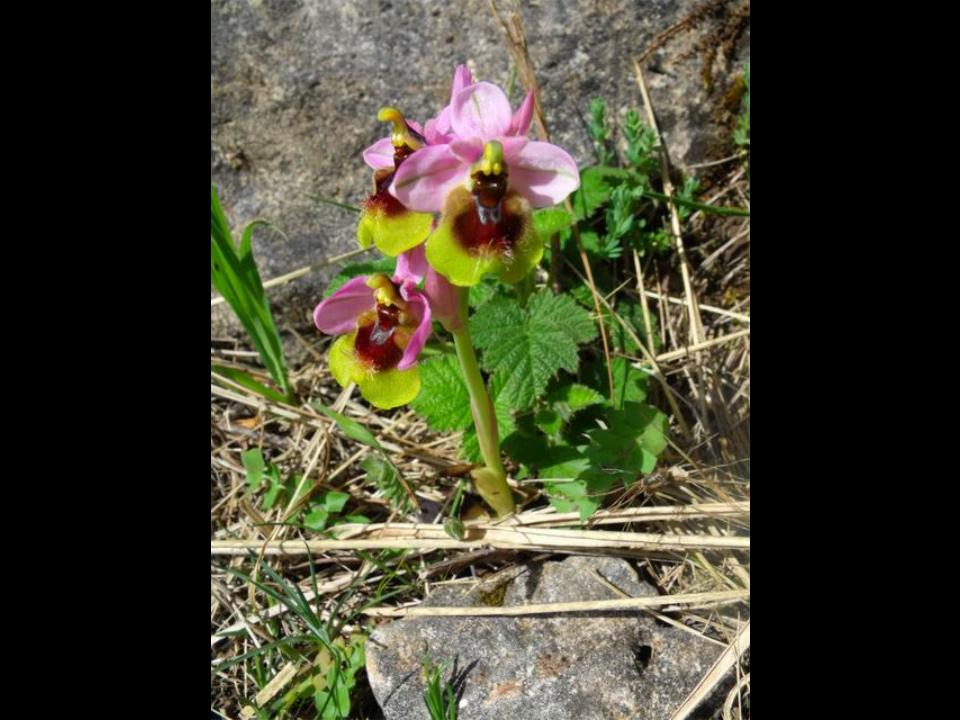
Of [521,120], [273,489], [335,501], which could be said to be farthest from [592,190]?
[273,489]

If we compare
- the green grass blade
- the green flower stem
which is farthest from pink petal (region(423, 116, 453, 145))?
the green grass blade

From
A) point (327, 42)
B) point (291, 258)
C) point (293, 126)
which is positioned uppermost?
point (327, 42)

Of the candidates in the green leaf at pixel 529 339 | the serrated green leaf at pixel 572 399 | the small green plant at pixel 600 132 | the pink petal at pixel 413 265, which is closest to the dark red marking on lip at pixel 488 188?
the pink petal at pixel 413 265

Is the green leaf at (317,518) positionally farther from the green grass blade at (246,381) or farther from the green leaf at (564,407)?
the green leaf at (564,407)

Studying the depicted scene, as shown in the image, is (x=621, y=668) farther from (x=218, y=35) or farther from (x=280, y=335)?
(x=218, y=35)

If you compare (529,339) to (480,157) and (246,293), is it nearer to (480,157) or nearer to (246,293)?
(480,157)

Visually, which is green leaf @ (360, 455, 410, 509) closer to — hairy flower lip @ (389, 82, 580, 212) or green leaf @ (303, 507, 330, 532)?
green leaf @ (303, 507, 330, 532)

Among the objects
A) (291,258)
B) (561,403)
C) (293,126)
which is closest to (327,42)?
(293,126)
